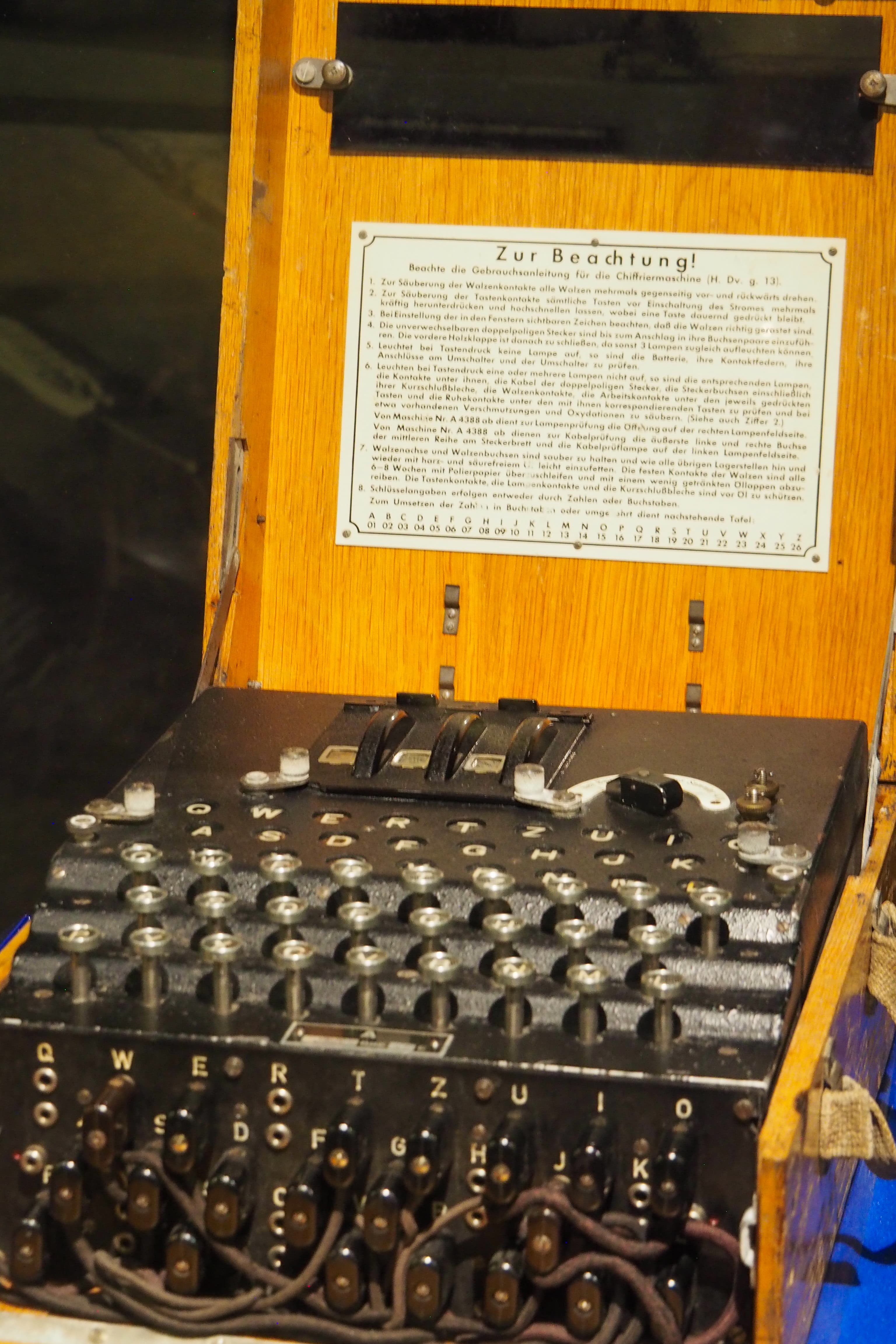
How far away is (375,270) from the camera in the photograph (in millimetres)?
1962

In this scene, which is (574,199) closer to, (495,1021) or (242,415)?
(242,415)

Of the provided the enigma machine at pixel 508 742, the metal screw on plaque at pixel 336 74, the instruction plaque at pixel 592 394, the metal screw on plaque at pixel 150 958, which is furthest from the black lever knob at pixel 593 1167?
the metal screw on plaque at pixel 336 74

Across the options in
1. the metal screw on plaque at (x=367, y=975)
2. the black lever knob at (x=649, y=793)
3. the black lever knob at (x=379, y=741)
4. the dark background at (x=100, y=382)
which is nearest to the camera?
the metal screw on plaque at (x=367, y=975)

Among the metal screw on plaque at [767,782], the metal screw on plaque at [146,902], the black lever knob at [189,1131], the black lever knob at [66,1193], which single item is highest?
the metal screw on plaque at [767,782]

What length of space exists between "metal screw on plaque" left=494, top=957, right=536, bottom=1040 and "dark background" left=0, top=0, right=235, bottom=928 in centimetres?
160

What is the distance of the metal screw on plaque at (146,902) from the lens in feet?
4.13

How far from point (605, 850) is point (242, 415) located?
775mm

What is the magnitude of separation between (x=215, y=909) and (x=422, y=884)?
0.15 meters

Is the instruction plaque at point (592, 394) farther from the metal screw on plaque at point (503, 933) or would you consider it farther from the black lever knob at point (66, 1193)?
the black lever knob at point (66, 1193)

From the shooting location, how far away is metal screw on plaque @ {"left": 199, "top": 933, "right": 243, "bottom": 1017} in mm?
1194

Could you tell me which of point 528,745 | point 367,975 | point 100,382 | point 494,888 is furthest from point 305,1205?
point 100,382

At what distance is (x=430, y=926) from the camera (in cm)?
121

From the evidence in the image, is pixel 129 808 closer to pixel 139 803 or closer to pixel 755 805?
pixel 139 803

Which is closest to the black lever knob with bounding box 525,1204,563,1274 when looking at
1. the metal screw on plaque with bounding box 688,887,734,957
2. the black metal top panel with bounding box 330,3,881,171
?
the metal screw on plaque with bounding box 688,887,734,957
